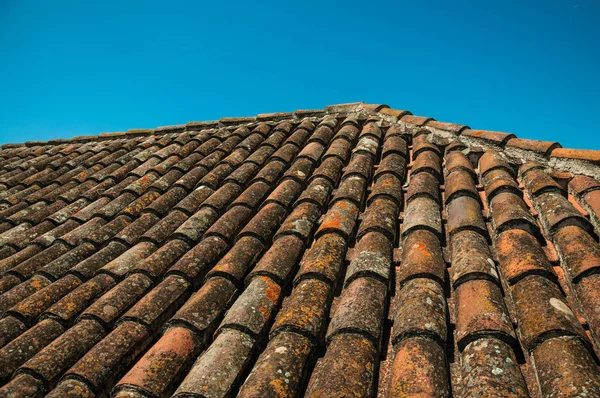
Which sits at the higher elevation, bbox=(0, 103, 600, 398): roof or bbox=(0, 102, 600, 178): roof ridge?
bbox=(0, 102, 600, 178): roof ridge

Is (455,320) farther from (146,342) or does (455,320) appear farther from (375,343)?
(146,342)

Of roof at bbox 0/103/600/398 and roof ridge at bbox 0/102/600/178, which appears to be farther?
roof ridge at bbox 0/102/600/178

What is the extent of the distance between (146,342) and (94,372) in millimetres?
356

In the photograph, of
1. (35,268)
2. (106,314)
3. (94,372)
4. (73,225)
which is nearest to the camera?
(94,372)

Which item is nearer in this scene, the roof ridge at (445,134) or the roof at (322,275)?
the roof at (322,275)

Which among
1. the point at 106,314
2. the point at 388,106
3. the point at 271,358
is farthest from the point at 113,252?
the point at 388,106

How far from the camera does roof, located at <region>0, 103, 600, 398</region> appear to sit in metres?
2.04

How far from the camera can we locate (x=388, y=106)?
6145 mm

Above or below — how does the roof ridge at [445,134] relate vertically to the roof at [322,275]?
above

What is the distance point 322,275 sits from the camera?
273cm

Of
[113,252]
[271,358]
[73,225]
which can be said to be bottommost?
[271,358]

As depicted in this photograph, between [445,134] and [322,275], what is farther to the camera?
[445,134]

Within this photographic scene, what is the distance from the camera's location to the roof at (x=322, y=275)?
2.04 metres

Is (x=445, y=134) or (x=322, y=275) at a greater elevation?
(x=445, y=134)
